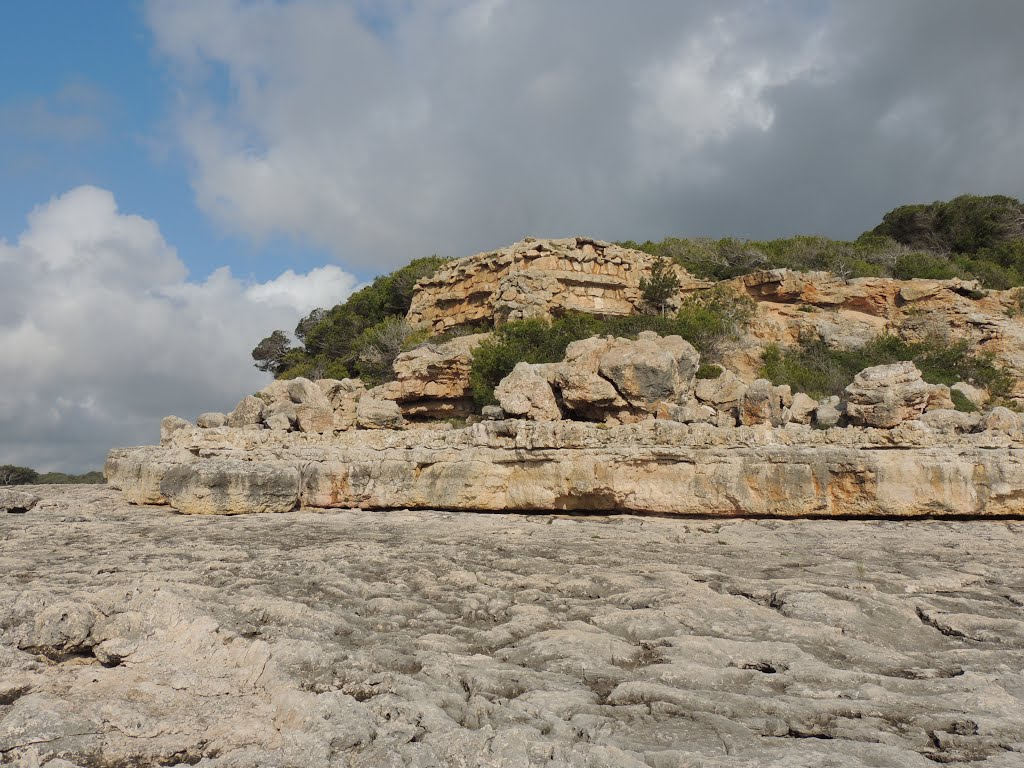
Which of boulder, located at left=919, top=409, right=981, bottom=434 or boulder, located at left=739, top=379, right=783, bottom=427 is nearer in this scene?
boulder, located at left=919, top=409, right=981, bottom=434

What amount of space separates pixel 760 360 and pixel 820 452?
10335 mm

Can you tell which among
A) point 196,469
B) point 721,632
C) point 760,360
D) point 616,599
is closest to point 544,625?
point 616,599

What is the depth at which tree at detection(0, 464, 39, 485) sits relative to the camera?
27.7m

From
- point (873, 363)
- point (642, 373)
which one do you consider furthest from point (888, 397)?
point (873, 363)

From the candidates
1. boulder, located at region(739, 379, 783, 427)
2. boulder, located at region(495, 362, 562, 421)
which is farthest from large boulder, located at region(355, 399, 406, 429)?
boulder, located at region(739, 379, 783, 427)

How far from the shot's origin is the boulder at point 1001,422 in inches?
412

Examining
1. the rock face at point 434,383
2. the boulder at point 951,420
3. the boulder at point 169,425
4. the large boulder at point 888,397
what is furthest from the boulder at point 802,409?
the boulder at point 169,425

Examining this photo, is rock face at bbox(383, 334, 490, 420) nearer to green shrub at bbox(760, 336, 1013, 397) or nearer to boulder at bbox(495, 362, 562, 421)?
boulder at bbox(495, 362, 562, 421)

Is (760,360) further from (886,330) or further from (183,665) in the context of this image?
(183,665)

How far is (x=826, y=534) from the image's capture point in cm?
885

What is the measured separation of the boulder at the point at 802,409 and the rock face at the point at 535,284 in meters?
9.50

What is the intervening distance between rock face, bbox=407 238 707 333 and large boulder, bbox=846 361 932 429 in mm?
11159

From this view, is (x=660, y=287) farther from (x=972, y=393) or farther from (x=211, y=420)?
(x=211, y=420)

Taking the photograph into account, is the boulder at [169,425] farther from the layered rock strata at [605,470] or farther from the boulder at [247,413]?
the layered rock strata at [605,470]
